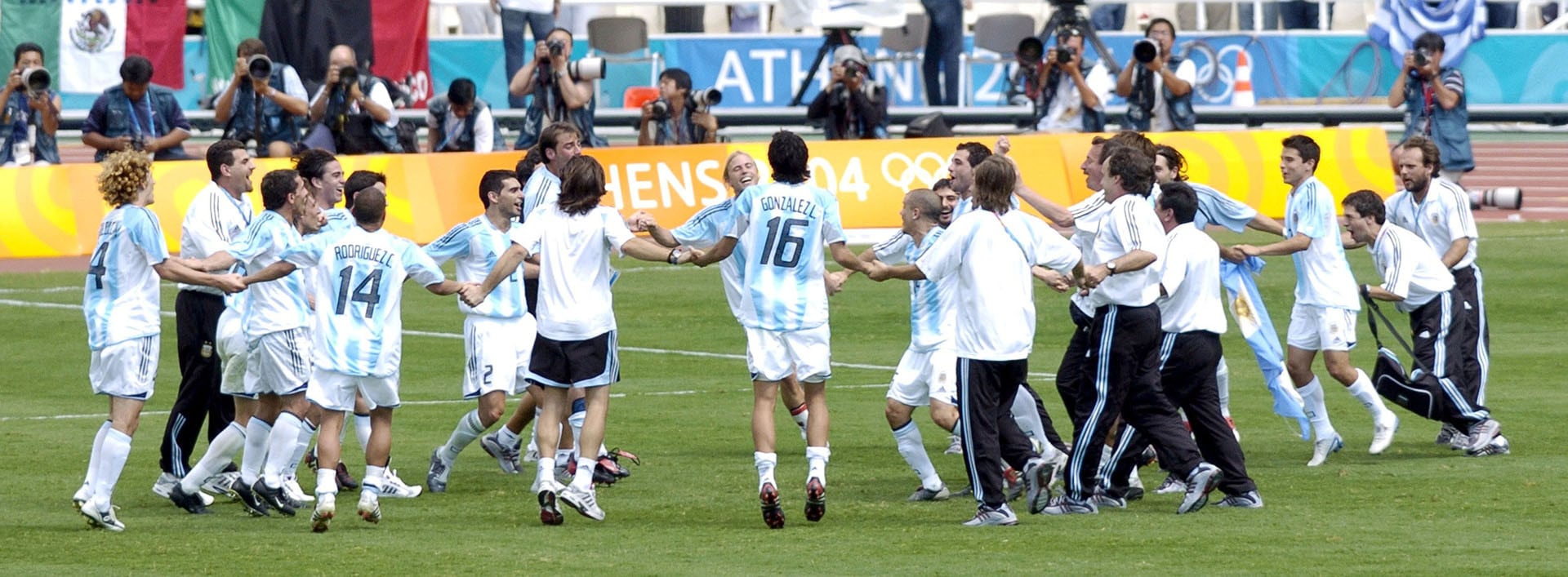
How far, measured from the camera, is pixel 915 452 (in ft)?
37.2

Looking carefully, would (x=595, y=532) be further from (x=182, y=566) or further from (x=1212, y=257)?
(x=1212, y=257)

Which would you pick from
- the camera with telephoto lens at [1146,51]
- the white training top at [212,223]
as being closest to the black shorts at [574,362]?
the white training top at [212,223]

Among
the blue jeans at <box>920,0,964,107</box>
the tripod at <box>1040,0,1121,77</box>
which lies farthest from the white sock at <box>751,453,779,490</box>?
the blue jeans at <box>920,0,964,107</box>

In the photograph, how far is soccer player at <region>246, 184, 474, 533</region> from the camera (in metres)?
10.4

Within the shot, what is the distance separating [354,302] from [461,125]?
39.0 ft

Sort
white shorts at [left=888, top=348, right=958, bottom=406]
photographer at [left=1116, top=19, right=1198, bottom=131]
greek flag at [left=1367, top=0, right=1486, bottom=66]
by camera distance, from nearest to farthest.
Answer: white shorts at [left=888, top=348, right=958, bottom=406]
photographer at [left=1116, top=19, right=1198, bottom=131]
greek flag at [left=1367, top=0, right=1486, bottom=66]

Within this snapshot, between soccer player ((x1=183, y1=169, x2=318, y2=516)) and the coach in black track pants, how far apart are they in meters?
3.79

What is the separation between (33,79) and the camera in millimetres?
21031

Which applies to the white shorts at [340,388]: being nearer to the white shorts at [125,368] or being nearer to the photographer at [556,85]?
the white shorts at [125,368]

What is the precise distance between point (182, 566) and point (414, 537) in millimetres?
1135

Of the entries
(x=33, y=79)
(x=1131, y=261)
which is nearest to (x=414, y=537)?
(x=1131, y=261)

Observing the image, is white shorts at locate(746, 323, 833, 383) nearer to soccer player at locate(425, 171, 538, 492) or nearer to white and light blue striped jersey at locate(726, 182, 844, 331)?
white and light blue striped jersey at locate(726, 182, 844, 331)

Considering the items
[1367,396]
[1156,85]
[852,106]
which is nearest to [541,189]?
[1367,396]

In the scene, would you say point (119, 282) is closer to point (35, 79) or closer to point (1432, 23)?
point (35, 79)
